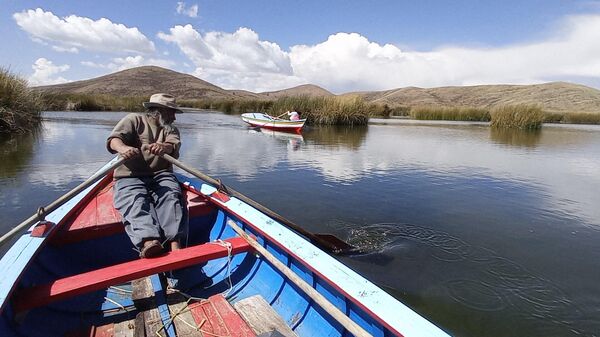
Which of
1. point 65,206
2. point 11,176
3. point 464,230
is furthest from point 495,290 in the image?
point 11,176

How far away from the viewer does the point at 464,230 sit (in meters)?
6.43

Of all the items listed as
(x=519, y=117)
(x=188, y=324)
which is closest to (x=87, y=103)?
(x=188, y=324)

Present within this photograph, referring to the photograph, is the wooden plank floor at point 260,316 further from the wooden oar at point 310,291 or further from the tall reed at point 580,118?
the tall reed at point 580,118

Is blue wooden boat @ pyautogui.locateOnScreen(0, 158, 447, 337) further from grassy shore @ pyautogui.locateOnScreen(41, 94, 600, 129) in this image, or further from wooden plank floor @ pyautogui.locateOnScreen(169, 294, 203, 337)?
grassy shore @ pyautogui.locateOnScreen(41, 94, 600, 129)

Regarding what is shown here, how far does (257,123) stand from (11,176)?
734 inches

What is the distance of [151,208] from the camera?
12.7 feet

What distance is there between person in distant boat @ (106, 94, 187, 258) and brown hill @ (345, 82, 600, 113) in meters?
80.3

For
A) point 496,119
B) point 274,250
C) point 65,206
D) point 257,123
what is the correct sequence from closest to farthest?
point 274,250, point 65,206, point 257,123, point 496,119

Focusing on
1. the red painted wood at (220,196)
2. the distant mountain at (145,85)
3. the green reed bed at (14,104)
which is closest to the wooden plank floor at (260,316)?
the red painted wood at (220,196)

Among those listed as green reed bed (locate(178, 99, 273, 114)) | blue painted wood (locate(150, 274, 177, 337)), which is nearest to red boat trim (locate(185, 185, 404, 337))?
blue painted wood (locate(150, 274, 177, 337))

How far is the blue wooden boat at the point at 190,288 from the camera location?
2.34m

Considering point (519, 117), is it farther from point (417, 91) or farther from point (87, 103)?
point (417, 91)

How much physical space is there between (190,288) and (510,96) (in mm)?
126551

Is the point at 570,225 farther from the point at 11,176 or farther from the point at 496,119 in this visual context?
the point at 496,119
